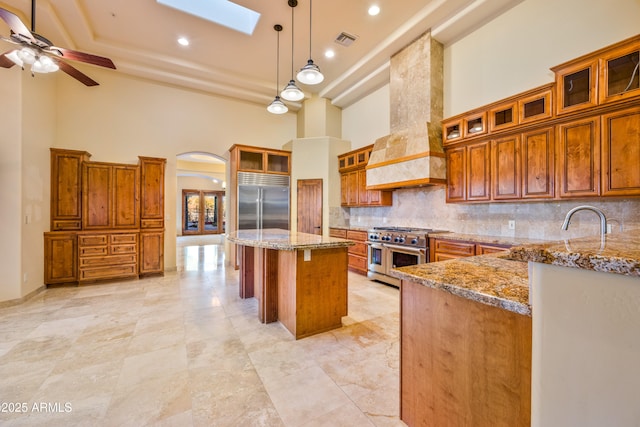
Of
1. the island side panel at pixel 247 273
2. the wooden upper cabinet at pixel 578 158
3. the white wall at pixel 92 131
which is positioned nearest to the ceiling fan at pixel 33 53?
the white wall at pixel 92 131

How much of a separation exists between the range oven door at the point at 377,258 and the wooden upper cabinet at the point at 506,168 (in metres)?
1.94

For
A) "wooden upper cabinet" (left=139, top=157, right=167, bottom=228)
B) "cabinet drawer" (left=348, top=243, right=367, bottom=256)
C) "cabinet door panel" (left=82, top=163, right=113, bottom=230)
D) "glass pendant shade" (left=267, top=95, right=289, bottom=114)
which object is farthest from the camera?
"cabinet drawer" (left=348, top=243, right=367, bottom=256)

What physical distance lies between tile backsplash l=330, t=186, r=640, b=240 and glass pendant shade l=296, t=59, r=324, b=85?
2.80m

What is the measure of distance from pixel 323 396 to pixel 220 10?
537 cm

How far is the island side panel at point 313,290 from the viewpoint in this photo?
2.66 meters

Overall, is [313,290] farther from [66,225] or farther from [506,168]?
[66,225]

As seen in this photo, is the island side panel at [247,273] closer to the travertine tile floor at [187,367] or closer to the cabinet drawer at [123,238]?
the travertine tile floor at [187,367]

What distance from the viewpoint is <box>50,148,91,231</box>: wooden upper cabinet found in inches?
172

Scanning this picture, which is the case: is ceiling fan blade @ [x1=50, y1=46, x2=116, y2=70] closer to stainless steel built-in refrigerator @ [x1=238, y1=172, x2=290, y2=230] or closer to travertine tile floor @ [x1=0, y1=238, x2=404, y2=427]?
travertine tile floor @ [x1=0, y1=238, x2=404, y2=427]

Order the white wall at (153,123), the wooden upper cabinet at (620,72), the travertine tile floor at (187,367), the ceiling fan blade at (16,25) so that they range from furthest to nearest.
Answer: the white wall at (153,123), the wooden upper cabinet at (620,72), the ceiling fan blade at (16,25), the travertine tile floor at (187,367)

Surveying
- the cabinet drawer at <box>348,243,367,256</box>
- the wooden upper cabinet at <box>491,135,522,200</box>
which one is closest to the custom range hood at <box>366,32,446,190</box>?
the wooden upper cabinet at <box>491,135,522,200</box>

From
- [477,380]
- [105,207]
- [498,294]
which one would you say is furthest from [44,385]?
[105,207]

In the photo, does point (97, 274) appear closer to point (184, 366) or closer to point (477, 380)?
point (184, 366)

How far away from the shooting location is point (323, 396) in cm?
185
